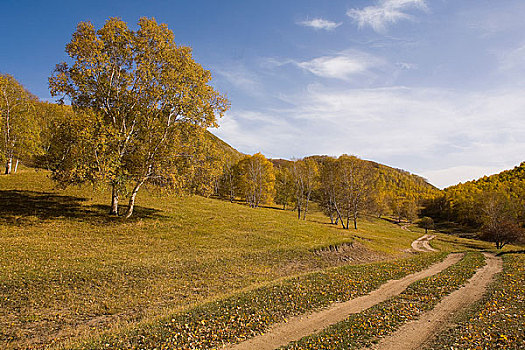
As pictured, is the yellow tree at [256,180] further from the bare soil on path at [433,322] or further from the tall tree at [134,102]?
the bare soil on path at [433,322]

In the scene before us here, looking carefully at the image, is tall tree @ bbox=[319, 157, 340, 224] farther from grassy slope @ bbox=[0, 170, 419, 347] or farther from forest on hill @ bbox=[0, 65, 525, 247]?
grassy slope @ bbox=[0, 170, 419, 347]

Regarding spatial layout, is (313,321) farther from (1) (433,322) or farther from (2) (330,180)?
(2) (330,180)

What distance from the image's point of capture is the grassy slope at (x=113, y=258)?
1338 centimetres

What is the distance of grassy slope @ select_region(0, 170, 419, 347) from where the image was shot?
13.4 meters

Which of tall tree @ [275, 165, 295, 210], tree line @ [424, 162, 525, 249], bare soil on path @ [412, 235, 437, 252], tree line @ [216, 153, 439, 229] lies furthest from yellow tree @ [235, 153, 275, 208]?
tree line @ [424, 162, 525, 249]

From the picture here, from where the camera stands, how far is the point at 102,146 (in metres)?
24.2

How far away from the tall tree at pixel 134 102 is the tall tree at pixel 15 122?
20241mm

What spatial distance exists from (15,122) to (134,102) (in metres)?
26.4

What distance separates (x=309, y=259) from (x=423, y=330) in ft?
54.7

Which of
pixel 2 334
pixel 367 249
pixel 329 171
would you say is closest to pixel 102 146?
pixel 2 334

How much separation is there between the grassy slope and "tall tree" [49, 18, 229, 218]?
4999 mm

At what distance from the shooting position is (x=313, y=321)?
40.7 feet

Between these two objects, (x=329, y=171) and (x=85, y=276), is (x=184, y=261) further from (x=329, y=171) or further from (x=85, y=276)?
(x=329, y=171)

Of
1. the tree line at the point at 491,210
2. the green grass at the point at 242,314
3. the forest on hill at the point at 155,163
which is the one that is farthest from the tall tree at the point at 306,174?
the green grass at the point at 242,314
